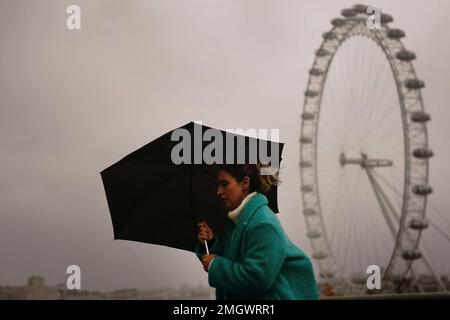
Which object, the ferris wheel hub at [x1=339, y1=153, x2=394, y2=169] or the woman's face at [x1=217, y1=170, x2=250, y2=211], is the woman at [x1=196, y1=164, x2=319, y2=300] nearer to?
the woman's face at [x1=217, y1=170, x2=250, y2=211]

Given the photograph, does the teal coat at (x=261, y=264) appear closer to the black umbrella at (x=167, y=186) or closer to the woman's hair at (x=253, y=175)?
the woman's hair at (x=253, y=175)

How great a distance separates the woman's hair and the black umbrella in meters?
0.23

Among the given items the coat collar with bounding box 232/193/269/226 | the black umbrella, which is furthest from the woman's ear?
the black umbrella

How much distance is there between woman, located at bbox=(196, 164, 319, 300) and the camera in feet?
11.7

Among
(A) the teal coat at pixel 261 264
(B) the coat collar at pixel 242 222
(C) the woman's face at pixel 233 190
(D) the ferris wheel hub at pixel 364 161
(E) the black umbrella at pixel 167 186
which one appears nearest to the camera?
(A) the teal coat at pixel 261 264

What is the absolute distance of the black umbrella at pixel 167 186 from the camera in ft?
14.1

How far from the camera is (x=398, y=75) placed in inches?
691

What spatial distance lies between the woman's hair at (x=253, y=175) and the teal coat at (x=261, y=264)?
0.20 metres

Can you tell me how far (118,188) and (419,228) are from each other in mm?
14745

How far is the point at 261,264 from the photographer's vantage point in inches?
140

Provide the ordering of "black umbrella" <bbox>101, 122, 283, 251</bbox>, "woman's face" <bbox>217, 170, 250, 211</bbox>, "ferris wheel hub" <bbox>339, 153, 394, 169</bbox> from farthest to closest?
1. "ferris wheel hub" <bbox>339, 153, 394, 169</bbox>
2. "black umbrella" <bbox>101, 122, 283, 251</bbox>
3. "woman's face" <bbox>217, 170, 250, 211</bbox>

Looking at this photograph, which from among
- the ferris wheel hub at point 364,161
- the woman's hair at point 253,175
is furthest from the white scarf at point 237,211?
the ferris wheel hub at point 364,161

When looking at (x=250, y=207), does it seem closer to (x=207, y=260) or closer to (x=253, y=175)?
(x=253, y=175)

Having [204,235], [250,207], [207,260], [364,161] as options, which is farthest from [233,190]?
[364,161]
